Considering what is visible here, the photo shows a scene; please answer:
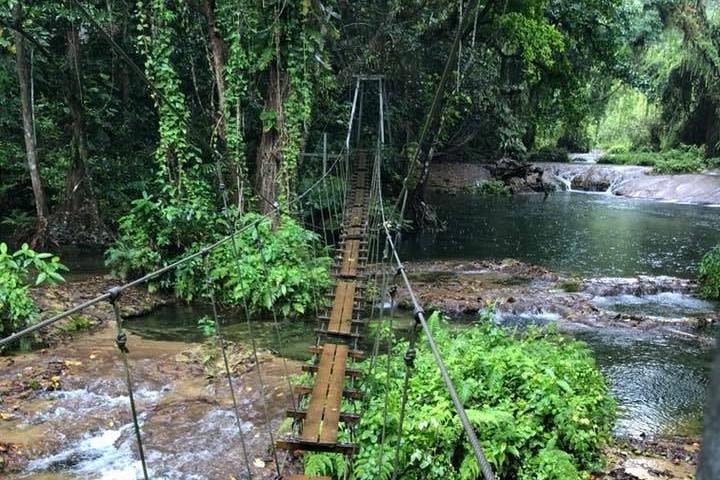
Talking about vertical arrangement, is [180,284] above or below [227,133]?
below

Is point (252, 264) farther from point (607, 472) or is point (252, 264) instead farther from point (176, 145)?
point (607, 472)

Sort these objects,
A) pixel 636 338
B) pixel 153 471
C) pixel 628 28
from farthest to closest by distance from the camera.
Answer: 1. pixel 628 28
2. pixel 636 338
3. pixel 153 471

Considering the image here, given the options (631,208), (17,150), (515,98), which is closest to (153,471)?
(17,150)

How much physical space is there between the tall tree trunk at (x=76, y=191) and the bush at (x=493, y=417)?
4348mm

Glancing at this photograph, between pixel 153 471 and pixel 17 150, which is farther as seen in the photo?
pixel 17 150

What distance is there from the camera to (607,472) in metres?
2.60

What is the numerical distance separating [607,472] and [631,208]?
11130 mm

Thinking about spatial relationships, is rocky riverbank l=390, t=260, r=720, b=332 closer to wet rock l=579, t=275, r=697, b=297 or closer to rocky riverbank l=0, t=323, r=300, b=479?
wet rock l=579, t=275, r=697, b=297

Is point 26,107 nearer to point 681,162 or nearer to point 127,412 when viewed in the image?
point 127,412

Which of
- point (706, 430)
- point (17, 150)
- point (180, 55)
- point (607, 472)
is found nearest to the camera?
point (706, 430)

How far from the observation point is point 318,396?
252 cm

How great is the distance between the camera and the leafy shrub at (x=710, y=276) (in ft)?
18.6

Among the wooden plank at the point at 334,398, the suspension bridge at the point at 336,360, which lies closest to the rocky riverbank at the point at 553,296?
the suspension bridge at the point at 336,360

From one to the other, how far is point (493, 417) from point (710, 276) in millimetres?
4442
